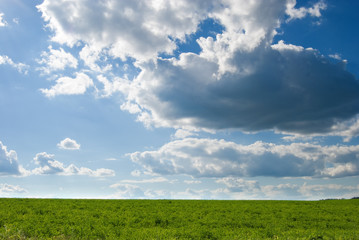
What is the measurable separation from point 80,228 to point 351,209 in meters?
32.7

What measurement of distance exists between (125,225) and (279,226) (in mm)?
13009

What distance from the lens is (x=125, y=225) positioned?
21.5 metres

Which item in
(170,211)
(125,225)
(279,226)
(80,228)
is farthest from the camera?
(170,211)

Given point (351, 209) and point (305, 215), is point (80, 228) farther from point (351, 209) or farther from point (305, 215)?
point (351, 209)

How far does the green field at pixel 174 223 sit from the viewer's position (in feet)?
59.4

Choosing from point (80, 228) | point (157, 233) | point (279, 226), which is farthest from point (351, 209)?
point (80, 228)

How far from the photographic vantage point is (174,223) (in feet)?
74.9

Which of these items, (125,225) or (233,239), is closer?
(233,239)

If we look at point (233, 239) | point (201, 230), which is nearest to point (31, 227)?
point (201, 230)

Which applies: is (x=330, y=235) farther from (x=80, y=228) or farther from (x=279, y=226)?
(x=80, y=228)

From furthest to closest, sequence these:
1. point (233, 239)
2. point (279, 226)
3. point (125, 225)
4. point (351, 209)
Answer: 1. point (351, 209)
2. point (279, 226)
3. point (125, 225)
4. point (233, 239)

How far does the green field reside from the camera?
18109mm

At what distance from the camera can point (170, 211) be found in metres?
27.3

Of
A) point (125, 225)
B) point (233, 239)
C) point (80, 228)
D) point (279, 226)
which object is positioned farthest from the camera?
point (279, 226)
